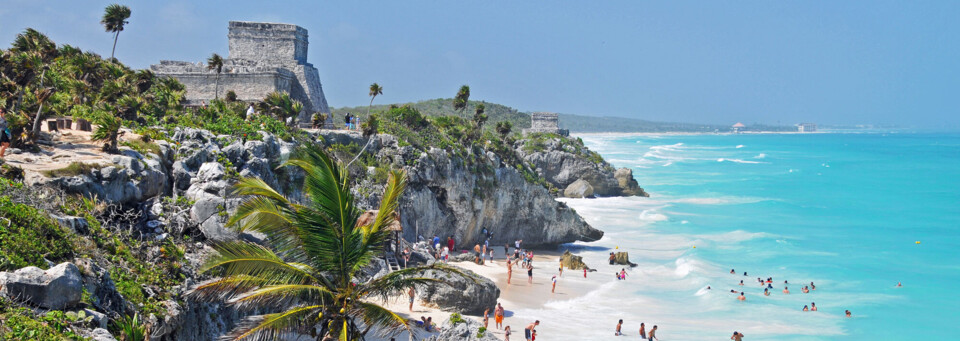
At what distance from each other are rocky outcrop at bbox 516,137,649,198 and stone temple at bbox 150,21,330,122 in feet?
80.7

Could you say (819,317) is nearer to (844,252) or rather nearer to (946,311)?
(946,311)

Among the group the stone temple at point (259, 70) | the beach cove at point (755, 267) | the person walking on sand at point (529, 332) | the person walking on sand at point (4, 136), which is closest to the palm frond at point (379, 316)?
the person walking on sand at point (4, 136)

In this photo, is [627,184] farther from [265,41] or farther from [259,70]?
[259,70]

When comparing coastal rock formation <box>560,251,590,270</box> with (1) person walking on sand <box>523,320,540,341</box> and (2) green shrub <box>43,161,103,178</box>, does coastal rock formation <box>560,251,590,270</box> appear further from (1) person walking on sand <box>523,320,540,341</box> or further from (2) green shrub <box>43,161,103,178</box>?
(2) green shrub <box>43,161,103,178</box>

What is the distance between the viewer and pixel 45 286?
704 centimetres

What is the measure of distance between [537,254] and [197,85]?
15647 mm

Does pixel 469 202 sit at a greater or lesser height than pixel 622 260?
greater

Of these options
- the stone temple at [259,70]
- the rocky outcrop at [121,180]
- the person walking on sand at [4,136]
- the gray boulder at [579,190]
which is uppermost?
the stone temple at [259,70]

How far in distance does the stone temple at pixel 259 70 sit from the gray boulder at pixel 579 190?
2236cm

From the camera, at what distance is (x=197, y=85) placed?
29047 mm

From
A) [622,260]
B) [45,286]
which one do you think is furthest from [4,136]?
[622,260]

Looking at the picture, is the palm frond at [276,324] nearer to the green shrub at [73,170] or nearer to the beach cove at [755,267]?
the green shrub at [73,170]

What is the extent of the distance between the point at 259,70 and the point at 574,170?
30.1 meters

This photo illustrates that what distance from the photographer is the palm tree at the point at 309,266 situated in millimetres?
7898
